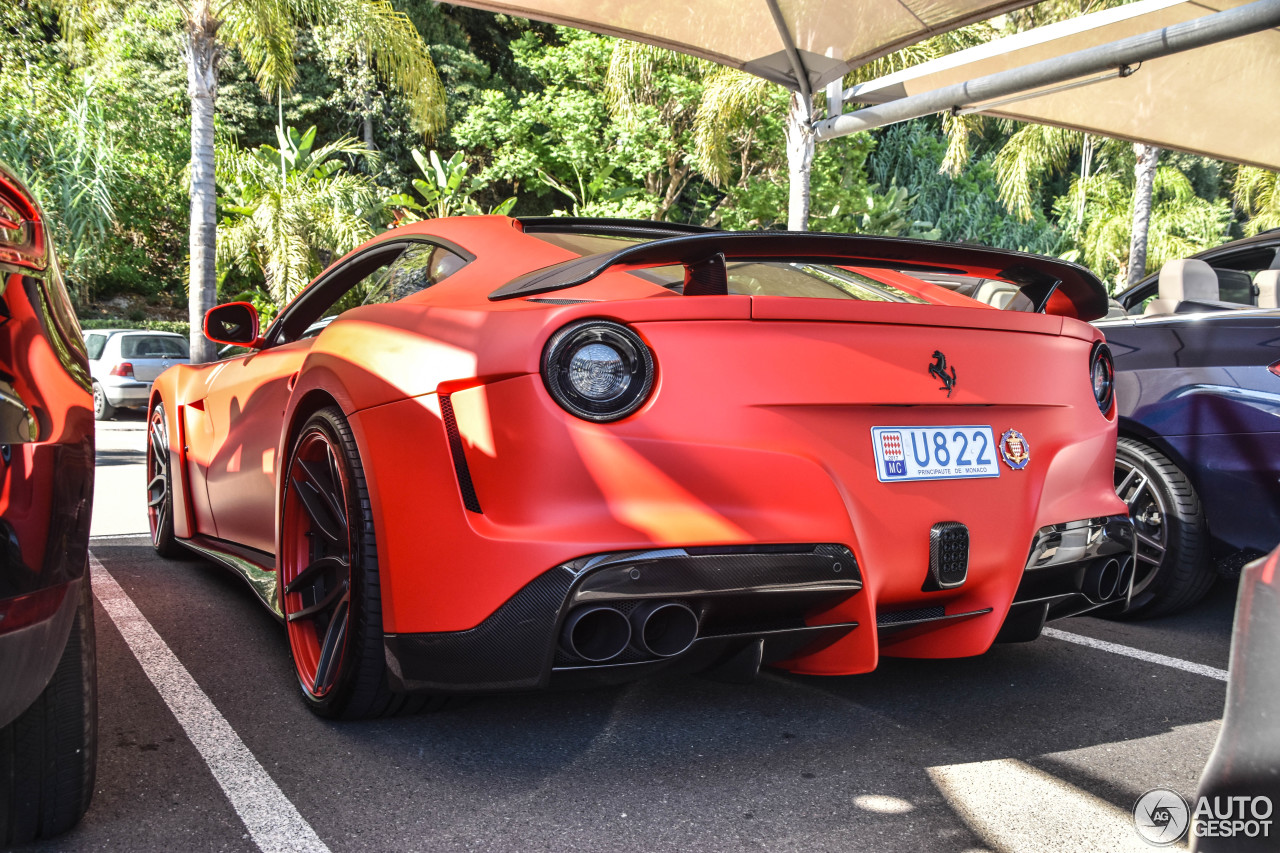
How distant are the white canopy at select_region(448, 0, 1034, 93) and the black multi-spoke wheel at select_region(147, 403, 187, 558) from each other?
432cm

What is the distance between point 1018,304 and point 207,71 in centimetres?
1480

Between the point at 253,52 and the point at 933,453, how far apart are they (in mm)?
14859

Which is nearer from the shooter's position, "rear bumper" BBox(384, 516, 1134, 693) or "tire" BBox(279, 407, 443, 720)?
"rear bumper" BBox(384, 516, 1134, 693)

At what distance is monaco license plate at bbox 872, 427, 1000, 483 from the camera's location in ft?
7.64

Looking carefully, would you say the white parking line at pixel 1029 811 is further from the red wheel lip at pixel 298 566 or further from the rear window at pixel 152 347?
the rear window at pixel 152 347

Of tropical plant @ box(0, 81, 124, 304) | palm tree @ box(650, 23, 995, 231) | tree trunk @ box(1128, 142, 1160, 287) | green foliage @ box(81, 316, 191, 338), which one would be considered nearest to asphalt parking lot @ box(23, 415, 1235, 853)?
palm tree @ box(650, 23, 995, 231)

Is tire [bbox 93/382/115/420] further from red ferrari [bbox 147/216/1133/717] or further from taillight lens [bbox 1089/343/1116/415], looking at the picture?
taillight lens [bbox 1089/343/1116/415]

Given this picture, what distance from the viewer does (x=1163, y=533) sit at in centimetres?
391

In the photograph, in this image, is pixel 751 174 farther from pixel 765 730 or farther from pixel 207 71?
pixel 765 730

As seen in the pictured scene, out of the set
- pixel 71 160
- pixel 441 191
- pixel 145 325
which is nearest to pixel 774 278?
pixel 441 191

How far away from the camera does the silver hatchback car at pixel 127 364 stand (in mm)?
16500

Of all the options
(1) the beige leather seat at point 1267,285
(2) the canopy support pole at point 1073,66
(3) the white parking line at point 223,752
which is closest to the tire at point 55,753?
(3) the white parking line at point 223,752

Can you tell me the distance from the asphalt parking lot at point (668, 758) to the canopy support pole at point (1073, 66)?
4.31 metres

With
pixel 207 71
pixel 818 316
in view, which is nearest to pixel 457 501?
pixel 818 316
